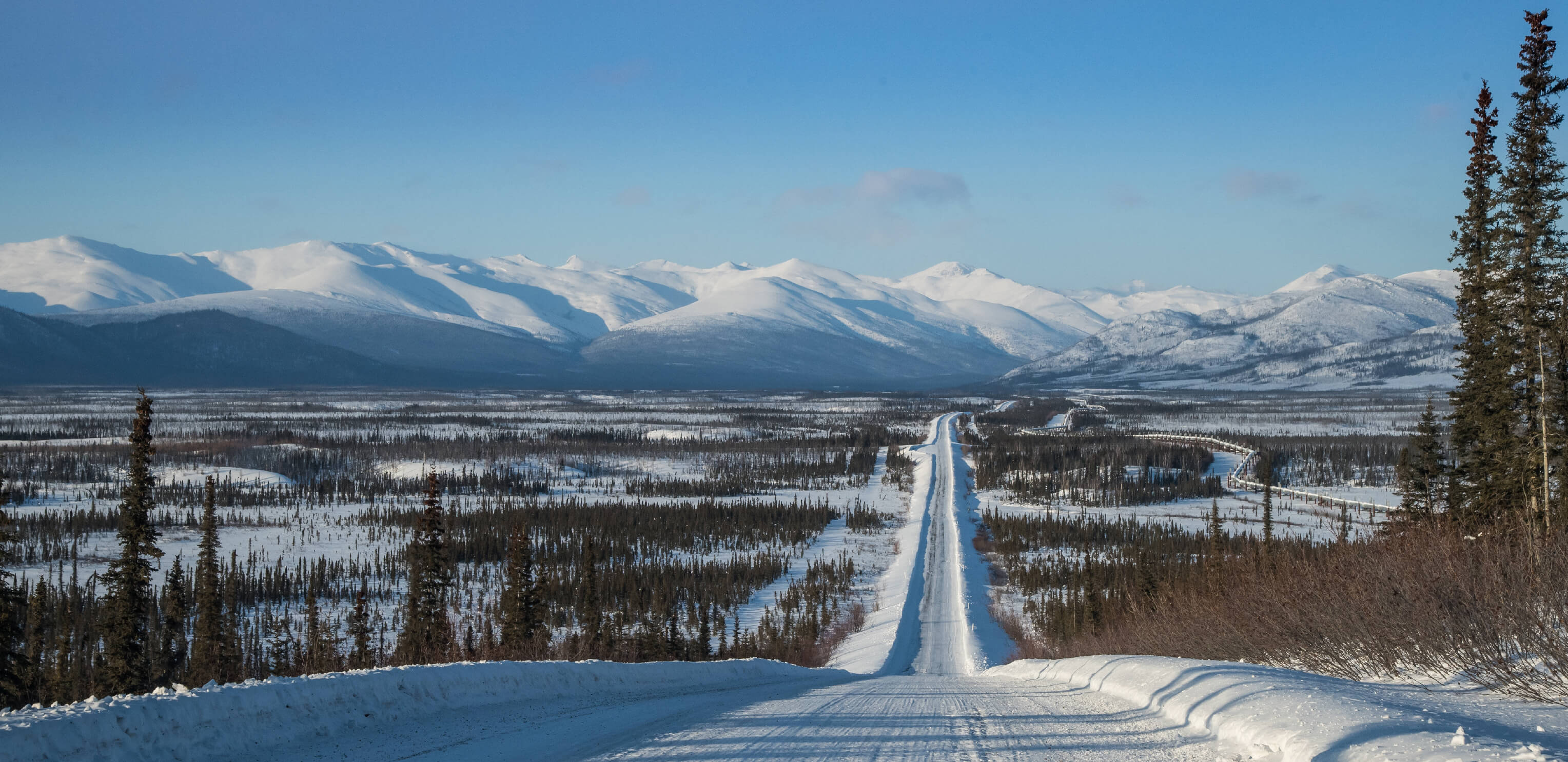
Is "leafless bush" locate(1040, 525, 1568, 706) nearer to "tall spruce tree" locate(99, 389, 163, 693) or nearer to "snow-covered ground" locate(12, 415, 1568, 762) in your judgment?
→ "snow-covered ground" locate(12, 415, 1568, 762)

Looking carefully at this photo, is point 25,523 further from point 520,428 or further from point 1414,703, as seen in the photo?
point 520,428

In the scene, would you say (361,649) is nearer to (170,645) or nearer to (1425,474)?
(170,645)

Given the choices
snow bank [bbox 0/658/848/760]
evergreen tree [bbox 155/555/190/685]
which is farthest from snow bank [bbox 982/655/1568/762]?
evergreen tree [bbox 155/555/190/685]

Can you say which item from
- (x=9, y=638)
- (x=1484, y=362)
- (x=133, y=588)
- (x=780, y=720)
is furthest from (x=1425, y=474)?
(x=9, y=638)

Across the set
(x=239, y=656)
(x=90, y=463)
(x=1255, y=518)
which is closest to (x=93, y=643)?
(x=239, y=656)

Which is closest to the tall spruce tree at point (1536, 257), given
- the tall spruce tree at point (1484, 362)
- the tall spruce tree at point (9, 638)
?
the tall spruce tree at point (1484, 362)

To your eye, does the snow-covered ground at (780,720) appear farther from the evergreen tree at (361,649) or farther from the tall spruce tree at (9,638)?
the evergreen tree at (361,649)
